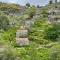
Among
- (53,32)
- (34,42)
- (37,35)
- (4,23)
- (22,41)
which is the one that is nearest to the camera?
(22,41)

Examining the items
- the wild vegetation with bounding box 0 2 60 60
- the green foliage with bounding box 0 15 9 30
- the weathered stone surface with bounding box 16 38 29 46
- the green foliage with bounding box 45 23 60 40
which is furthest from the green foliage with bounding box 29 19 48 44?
the green foliage with bounding box 0 15 9 30

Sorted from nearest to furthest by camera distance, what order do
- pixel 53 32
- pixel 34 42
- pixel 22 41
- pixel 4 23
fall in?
1. pixel 22 41
2. pixel 34 42
3. pixel 53 32
4. pixel 4 23

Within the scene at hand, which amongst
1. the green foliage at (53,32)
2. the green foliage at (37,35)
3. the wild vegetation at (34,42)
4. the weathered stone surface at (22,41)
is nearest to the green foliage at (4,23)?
the wild vegetation at (34,42)

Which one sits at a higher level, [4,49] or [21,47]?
[4,49]

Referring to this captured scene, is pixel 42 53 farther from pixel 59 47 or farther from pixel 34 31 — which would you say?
→ pixel 34 31

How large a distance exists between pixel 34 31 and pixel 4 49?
1208 centimetres

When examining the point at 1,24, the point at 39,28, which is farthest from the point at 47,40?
the point at 1,24


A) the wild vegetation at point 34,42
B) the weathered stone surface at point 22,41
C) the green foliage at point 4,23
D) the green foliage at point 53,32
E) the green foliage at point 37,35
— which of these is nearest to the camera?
the wild vegetation at point 34,42

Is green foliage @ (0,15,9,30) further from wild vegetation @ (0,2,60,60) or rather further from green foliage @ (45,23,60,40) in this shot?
green foliage @ (45,23,60,40)

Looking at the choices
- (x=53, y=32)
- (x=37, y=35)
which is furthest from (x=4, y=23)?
(x=53, y=32)

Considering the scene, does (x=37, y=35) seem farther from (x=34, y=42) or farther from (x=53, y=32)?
(x=34, y=42)

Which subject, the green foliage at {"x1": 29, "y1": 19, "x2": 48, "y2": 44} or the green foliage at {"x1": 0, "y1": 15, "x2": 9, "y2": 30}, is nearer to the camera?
the green foliage at {"x1": 29, "y1": 19, "x2": 48, "y2": 44}

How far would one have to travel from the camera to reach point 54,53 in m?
15.5

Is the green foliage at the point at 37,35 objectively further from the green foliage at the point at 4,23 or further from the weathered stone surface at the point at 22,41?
the green foliage at the point at 4,23
